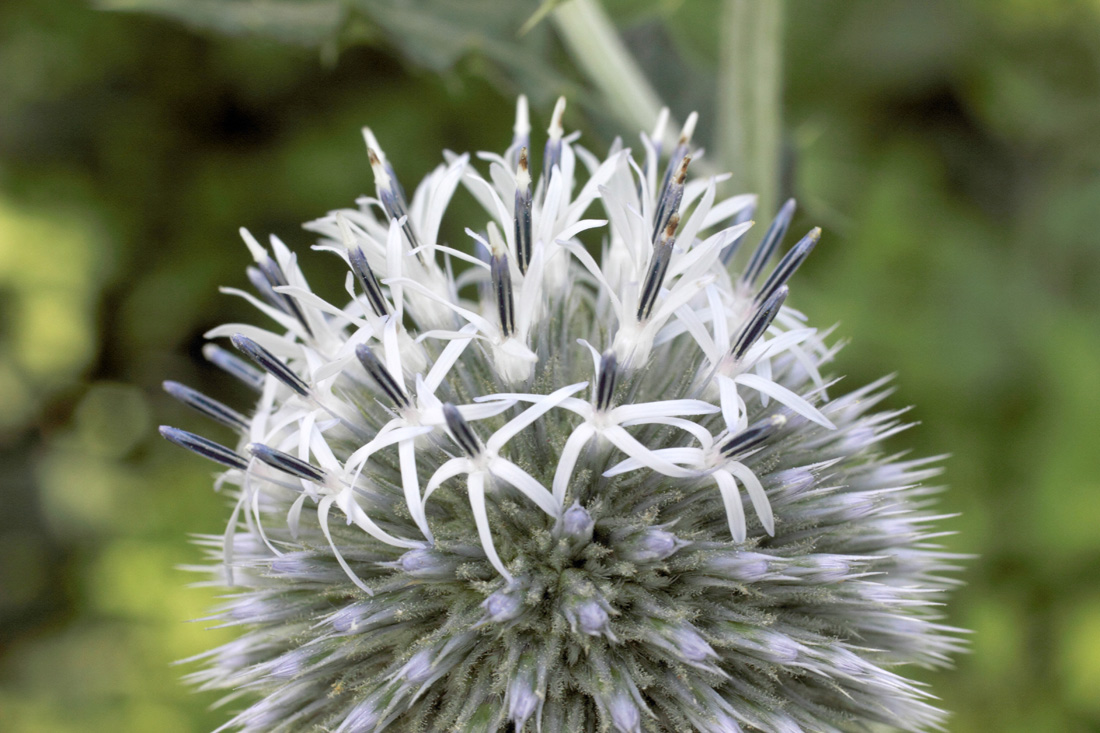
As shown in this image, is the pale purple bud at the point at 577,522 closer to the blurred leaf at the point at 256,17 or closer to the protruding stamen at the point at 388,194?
the protruding stamen at the point at 388,194

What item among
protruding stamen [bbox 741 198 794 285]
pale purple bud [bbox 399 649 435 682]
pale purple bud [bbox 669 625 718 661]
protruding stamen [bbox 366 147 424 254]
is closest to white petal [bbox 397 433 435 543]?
pale purple bud [bbox 399 649 435 682]

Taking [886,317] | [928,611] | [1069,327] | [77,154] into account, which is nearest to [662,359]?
[928,611]

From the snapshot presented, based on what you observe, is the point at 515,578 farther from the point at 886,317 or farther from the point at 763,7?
the point at 886,317

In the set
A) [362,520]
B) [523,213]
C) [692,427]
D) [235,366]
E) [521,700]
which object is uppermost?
[523,213]

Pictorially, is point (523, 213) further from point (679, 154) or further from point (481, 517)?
point (481, 517)

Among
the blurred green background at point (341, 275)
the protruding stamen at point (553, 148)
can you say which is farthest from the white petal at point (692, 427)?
the blurred green background at point (341, 275)

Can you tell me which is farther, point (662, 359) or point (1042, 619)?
point (1042, 619)

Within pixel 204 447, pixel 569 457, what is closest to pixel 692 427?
pixel 569 457
